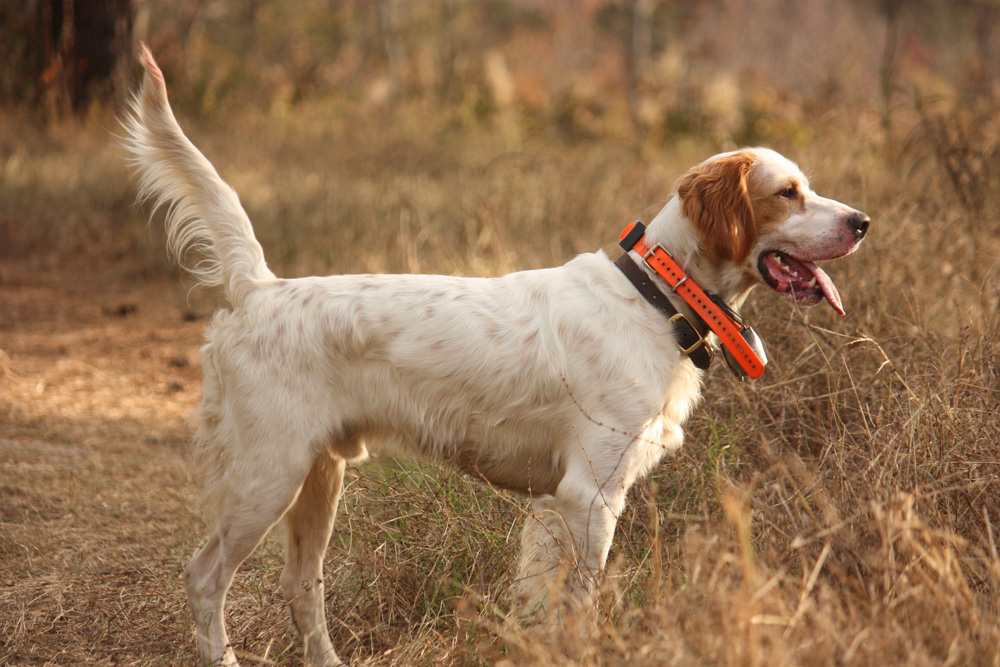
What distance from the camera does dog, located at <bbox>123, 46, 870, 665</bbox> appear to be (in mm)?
2383

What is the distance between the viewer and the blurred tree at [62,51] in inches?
292

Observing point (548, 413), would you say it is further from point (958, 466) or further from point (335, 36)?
point (335, 36)

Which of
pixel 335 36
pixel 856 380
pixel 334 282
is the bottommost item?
pixel 335 36

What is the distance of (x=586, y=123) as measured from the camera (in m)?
9.69

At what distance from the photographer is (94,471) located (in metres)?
3.72

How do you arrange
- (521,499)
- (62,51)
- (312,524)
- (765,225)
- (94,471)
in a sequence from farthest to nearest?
(62,51) → (94,471) → (521,499) → (312,524) → (765,225)

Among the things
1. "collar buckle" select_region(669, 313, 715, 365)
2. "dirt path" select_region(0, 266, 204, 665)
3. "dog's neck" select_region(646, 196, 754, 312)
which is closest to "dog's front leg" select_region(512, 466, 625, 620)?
"collar buckle" select_region(669, 313, 715, 365)

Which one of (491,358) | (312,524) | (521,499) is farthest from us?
(521,499)

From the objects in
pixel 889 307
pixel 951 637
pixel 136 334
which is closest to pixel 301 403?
pixel 951 637

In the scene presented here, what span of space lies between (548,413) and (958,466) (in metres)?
1.16

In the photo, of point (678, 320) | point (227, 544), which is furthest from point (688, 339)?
point (227, 544)

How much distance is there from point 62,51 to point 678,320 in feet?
22.7

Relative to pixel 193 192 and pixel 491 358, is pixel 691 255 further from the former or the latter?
pixel 193 192

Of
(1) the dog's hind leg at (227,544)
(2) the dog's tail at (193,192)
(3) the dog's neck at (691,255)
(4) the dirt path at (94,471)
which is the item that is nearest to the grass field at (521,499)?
(4) the dirt path at (94,471)
